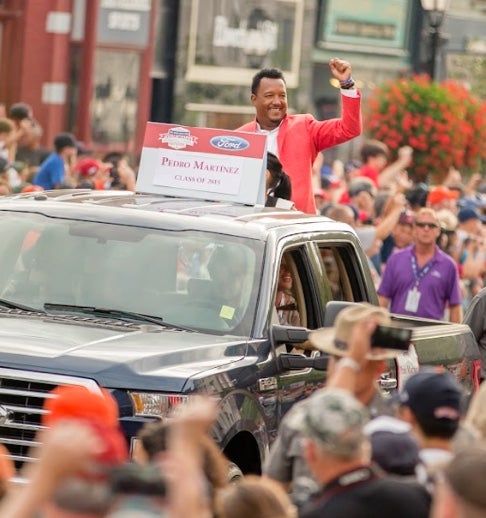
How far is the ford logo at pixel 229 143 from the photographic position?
10375 millimetres

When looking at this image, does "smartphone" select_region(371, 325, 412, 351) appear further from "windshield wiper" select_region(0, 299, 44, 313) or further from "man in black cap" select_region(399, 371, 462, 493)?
"windshield wiper" select_region(0, 299, 44, 313)

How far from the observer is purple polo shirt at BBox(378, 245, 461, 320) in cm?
1363

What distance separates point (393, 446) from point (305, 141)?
224 inches

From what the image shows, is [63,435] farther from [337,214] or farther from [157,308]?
[337,214]

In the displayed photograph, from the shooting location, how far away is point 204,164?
34.2ft

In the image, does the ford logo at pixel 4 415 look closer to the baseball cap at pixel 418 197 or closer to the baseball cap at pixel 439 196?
the baseball cap at pixel 418 197

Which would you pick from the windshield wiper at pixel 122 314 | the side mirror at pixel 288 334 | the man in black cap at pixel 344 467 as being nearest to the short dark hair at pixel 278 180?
the side mirror at pixel 288 334

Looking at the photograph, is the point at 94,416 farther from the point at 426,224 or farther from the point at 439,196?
the point at 439,196

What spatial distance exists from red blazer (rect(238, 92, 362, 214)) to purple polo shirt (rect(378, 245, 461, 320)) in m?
2.43

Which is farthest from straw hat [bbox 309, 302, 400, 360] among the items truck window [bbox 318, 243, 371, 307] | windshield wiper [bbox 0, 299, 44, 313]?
truck window [bbox 318, 243, 371, 307]

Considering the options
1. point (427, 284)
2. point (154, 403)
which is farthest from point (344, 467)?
→ point (427, 284)

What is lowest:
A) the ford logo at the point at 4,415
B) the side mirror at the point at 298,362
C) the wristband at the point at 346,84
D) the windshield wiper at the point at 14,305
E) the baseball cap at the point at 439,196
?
the baseball cap at the point at 439,196

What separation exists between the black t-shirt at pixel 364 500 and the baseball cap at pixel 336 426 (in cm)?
9

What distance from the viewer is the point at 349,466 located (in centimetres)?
526
